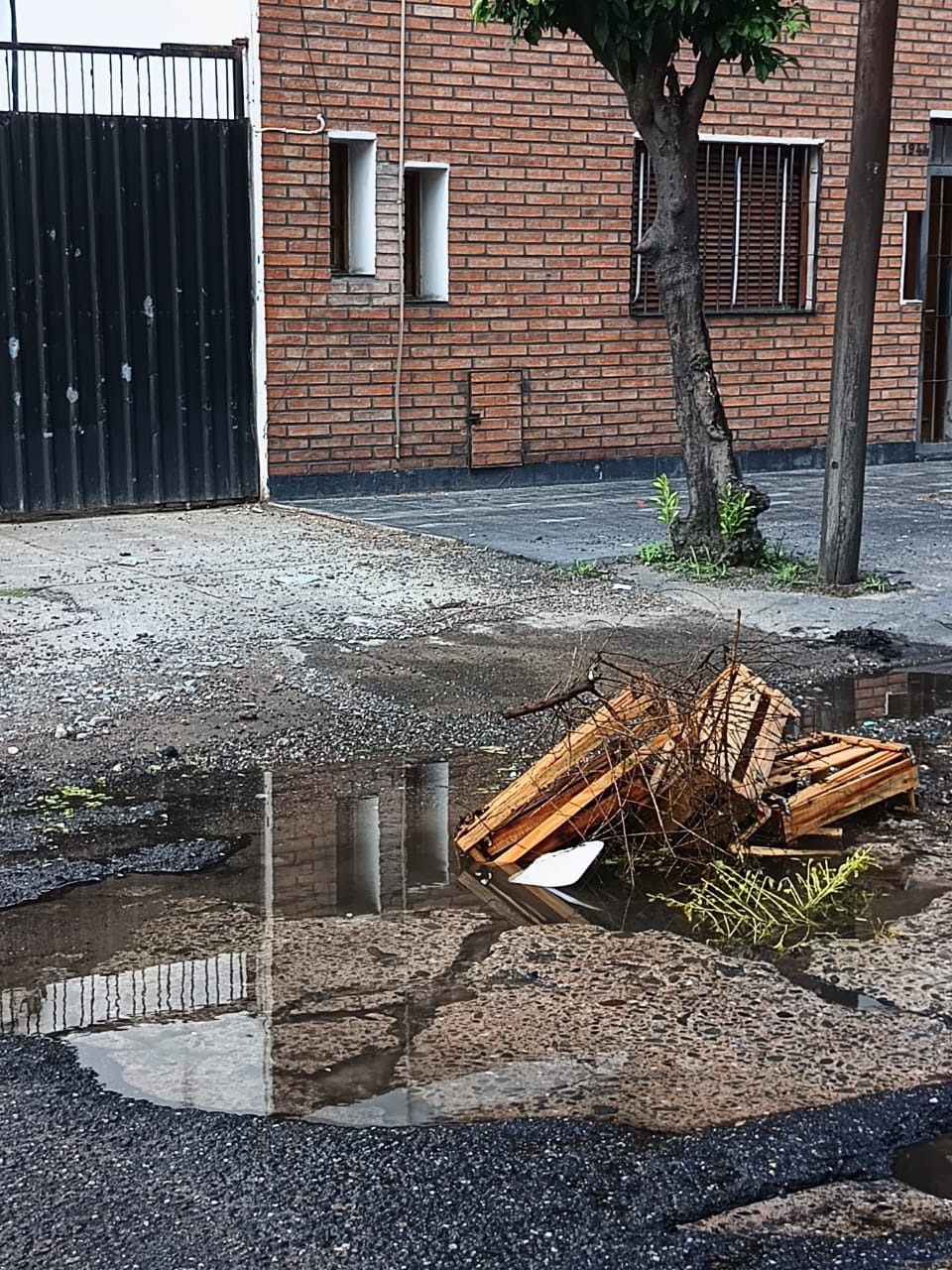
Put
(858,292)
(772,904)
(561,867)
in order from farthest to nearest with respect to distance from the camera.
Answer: (858,292)
(561,867)
(772,904)

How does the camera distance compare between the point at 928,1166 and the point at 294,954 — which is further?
the point at 294,954

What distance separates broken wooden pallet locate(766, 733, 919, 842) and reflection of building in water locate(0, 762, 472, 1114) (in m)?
1.05

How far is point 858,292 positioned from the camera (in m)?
8.05

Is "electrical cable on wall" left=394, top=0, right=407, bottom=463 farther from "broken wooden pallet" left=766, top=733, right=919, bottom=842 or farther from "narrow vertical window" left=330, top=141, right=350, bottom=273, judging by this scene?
"broken wooden pallet" left=766, top=733, right=919, bottom=842

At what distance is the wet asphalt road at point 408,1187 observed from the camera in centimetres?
268

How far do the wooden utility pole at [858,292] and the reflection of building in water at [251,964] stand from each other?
12.4 ft

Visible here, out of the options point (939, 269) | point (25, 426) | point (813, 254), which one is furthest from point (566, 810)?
point (939, 269)

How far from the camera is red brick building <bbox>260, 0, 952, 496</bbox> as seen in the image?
11.3m

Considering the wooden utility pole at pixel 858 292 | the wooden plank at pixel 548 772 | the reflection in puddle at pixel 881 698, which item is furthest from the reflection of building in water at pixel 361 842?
the wooden utility pole at pixel 858 292

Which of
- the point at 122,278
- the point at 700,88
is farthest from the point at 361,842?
the point at 122,278

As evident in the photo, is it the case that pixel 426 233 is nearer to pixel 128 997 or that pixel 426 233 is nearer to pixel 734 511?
pixel 734 511

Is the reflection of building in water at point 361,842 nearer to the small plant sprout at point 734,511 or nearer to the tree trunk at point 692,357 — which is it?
the small plant sprout at point 734,511

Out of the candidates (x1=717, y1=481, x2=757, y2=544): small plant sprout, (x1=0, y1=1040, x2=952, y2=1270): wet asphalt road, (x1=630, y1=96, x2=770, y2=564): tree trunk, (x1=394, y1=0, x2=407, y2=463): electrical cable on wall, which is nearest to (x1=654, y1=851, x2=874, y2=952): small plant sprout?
(x1=0, y1=1040, x2=952, y2=1270): wet asphalt road

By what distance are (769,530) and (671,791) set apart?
5961 millimetres
